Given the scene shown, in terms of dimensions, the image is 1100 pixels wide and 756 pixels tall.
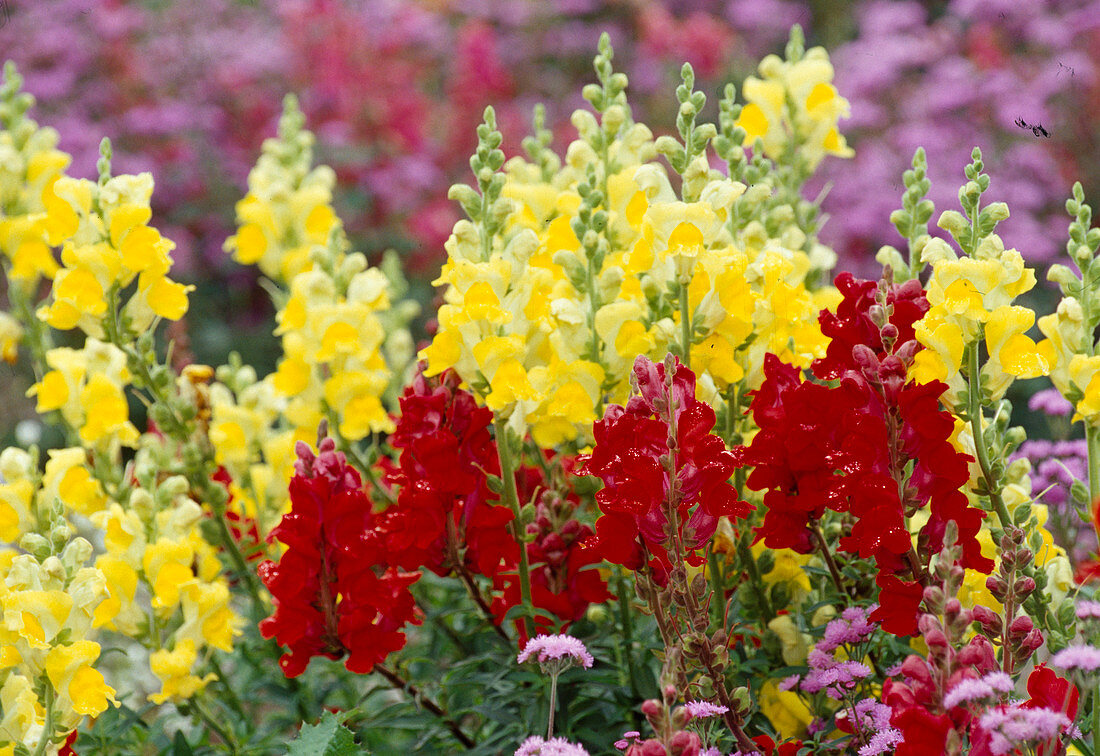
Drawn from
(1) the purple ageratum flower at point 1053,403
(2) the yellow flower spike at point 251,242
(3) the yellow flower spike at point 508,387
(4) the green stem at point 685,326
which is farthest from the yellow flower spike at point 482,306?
(1) the purple ageratum flower at point 1053,403

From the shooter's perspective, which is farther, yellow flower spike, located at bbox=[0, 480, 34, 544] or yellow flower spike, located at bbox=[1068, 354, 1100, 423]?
yellow flower spike, located at bbox=[0, 480, 34, 544]

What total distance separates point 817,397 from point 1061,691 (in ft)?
1.60

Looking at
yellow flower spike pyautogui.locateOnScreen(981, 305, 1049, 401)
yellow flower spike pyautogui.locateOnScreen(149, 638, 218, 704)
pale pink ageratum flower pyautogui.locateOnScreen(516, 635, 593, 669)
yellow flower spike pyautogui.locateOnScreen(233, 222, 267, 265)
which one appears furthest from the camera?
yellow flower spike pyautogui.locateOnScreen(233, 222, 267, 265)

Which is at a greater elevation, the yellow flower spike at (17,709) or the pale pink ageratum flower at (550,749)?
the pale pink ageratum flower at (550,749)

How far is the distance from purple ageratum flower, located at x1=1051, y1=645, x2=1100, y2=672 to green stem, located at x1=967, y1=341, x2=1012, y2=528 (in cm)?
39

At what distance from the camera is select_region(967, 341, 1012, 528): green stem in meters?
1.54

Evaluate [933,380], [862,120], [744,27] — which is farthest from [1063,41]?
[933,380]

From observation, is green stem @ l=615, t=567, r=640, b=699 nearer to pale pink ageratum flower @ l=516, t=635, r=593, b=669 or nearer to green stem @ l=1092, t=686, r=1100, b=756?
pale pink ageratum flower @ l=516, t=635, r=593, b=669

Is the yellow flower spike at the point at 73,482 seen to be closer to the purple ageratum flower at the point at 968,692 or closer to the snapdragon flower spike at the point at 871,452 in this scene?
the snapdragon flower spike at the point at 871,452

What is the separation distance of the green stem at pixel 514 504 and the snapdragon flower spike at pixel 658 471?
0.84 feet

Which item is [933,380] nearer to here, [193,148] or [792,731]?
[792,731]

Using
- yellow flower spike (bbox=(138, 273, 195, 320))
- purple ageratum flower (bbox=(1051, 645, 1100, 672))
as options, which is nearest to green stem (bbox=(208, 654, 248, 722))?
yellow flower spike (bbox=(138, 273, 195, 320))

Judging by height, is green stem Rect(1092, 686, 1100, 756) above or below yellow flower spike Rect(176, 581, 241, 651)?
above

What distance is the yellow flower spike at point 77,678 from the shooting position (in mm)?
1603
